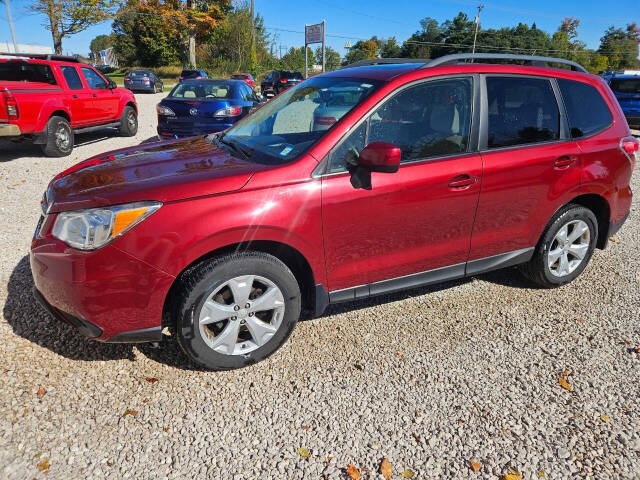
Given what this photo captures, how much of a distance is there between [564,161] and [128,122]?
1091 centimetres

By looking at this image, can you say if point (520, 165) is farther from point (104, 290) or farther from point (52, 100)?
point (52, 100)

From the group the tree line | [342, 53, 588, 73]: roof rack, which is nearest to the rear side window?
[342, 53, 588, 73]: roof rack

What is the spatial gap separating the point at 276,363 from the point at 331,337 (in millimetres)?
488

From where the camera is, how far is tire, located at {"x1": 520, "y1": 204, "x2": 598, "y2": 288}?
3850mm

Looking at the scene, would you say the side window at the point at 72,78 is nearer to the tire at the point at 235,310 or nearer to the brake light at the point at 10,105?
the brake light at the point at 10,105

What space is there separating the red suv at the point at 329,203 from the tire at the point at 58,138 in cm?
659

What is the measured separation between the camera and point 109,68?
5231 centimetres

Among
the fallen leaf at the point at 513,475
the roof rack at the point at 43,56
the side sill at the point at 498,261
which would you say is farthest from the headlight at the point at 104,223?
the roof rack at the point at 43,56

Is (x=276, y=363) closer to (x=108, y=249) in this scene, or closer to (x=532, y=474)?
(x=108, y=249)

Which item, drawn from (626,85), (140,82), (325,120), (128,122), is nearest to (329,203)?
(325,120)

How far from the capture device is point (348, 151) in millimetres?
2896

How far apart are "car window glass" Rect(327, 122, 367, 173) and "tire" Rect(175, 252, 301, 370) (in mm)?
691

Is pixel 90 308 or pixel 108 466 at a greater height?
pixel 90 308

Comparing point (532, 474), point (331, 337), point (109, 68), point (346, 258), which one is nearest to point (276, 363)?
point (331, 337)
